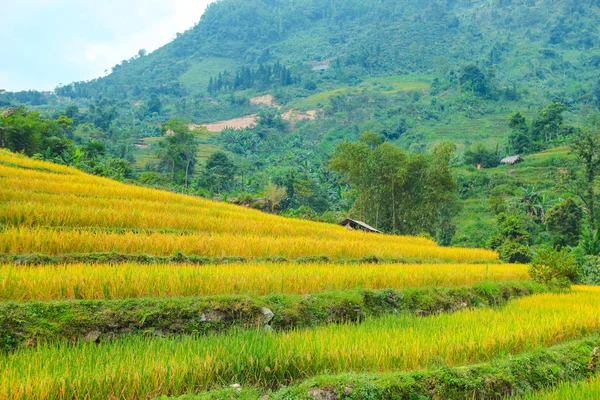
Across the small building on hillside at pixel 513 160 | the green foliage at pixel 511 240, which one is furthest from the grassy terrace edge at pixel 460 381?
the small building on hillside at pixel 513 160

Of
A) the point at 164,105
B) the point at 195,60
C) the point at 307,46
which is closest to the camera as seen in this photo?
the point at 164,105

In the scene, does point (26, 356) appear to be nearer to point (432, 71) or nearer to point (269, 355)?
point (269, 355)

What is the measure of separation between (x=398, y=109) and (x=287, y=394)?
278 ft

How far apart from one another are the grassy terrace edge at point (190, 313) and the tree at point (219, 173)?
3885 cm

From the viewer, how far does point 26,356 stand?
140 inches

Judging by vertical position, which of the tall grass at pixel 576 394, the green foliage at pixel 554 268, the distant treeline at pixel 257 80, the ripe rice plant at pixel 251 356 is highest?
the distant treeline at pixel 257 80

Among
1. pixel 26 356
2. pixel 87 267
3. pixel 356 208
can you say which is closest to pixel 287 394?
pixel 26 356

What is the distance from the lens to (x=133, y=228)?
991 cm

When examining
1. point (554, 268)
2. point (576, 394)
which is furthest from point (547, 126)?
point (576, 394)

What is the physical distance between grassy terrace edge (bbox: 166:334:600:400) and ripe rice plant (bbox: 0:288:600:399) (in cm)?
28

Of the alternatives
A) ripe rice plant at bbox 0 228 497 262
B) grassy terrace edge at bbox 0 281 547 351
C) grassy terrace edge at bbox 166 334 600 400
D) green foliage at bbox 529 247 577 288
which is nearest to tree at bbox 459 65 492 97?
Answer: ripe rice plant at bbox 0 228 497 262

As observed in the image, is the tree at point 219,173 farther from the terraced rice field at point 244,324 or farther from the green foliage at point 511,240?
the terraced rice field at point 244,324

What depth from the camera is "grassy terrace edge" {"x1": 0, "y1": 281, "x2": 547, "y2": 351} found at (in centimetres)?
439

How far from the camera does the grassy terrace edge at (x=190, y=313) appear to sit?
4391 mm
